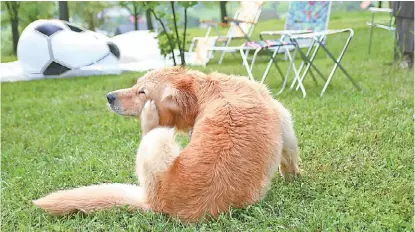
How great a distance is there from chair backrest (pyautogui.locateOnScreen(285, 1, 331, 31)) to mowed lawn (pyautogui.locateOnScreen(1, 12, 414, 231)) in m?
2.32

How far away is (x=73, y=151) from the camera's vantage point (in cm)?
452

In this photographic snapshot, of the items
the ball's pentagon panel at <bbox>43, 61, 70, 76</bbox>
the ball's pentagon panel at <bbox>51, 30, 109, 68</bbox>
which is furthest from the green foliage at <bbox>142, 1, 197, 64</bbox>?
the ball's pentagon panel at <bbox>43, 61, 70, 76</bbox>

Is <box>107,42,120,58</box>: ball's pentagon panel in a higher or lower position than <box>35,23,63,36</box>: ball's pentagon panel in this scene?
lower

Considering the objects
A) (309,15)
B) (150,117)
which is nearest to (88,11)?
(309,15)

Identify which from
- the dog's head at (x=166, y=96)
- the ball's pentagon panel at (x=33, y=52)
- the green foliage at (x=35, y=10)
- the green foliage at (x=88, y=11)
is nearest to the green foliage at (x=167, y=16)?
the ball's pentagon panel at (x=33, y=52)

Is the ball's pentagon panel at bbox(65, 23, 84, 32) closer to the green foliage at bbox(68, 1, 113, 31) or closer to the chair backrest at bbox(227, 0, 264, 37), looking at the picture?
the chair backrest at bbox(227, 0, 264, 37)

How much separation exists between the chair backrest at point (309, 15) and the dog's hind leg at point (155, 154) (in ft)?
23.1

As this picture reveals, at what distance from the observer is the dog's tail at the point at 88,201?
295 centimetres

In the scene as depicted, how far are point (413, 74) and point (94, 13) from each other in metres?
14.8

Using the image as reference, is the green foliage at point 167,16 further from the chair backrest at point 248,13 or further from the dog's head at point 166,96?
the dog's head at point 166,96

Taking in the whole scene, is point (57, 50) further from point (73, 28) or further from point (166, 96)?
point (166, 96)

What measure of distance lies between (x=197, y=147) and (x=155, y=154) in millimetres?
233

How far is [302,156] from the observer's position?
3.93 m

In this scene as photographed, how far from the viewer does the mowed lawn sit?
281 centimetres
